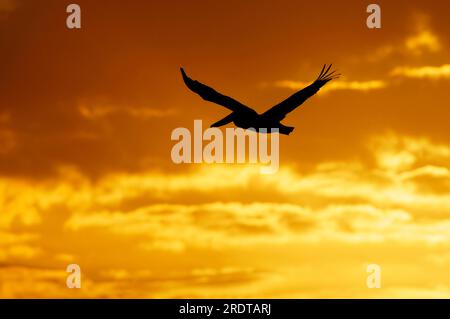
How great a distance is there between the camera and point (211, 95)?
41.1 m

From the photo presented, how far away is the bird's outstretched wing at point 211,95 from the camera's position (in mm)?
40875

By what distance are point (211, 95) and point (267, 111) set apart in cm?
198

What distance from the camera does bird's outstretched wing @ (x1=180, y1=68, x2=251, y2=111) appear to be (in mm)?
40875

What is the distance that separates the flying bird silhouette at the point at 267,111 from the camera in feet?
135

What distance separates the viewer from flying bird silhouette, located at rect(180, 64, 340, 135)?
41094 millimetres
